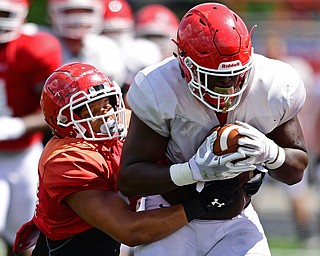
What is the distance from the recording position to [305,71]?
890 cm

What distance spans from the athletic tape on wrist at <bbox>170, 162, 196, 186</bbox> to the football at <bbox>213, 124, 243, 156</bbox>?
0.40 feet

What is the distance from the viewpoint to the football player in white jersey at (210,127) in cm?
323

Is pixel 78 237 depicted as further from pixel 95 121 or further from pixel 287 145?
pixel 287 145

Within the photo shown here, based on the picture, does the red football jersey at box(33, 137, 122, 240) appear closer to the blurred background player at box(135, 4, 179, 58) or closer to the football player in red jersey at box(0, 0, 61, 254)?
the football player in red jersey at box(0, 0, 61, 254)

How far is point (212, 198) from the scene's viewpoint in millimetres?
3365

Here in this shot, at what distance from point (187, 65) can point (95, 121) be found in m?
0.47

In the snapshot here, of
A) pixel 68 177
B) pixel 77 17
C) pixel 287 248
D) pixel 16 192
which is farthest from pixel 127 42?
pixel 68 177

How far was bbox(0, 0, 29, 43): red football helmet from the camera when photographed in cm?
546

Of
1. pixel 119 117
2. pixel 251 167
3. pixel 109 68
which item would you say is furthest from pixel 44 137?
pixel 251 167

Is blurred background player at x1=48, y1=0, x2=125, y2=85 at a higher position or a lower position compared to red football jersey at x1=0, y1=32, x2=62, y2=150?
lower

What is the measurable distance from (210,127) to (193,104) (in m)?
0.11

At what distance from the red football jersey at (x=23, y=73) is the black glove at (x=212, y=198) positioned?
2.26m

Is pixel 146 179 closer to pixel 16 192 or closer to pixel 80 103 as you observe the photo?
pixel 80 103

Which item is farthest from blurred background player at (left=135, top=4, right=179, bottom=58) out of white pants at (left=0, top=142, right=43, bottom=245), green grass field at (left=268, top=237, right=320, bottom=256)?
white pants at (left=0, top=142, right=43, bottom=245)
